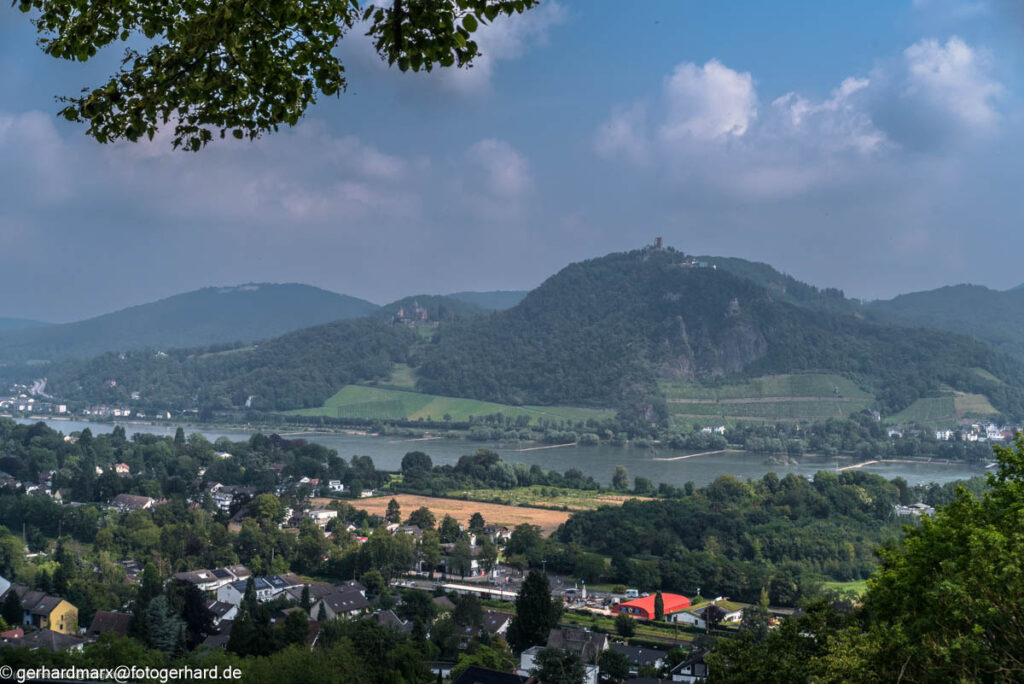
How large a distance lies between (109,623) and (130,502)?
1465 centimetres

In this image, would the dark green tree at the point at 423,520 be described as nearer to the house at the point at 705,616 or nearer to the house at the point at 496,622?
the house at the point at 496,622

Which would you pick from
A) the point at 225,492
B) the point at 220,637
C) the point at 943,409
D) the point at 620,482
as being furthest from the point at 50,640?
the point at 943,409

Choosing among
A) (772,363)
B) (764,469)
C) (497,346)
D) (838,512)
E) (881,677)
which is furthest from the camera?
(497,346)

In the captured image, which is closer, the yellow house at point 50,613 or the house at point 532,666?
the house at point 532,666

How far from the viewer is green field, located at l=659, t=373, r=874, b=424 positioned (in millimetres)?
59094

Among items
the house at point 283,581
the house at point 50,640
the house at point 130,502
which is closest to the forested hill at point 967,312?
the house at point 130,502

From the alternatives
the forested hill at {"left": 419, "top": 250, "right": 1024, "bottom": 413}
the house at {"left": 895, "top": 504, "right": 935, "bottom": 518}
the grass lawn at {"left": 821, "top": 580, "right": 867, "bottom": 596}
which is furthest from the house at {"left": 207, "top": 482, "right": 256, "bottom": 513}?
the forested hill at {"left": 419, "top": 250, "right": 1024, "bottom": 413}

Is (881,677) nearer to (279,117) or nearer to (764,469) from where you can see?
(279,117)

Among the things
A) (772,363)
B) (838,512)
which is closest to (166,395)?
(772,363)

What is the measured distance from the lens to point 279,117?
2982mm

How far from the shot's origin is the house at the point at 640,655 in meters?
13.7

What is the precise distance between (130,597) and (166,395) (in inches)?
2329

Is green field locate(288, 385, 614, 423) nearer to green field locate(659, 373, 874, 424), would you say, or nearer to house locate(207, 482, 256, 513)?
green field locate(659, 373, 874, 424)

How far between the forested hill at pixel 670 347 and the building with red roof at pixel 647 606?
42916 millimetres
